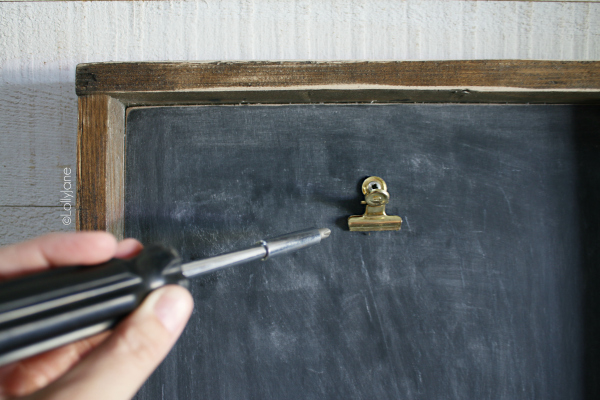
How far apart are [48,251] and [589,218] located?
0.56 m

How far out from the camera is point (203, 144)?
40 centimetres

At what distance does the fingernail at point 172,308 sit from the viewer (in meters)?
0.21

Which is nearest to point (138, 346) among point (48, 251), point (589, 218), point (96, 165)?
point (48, 251)

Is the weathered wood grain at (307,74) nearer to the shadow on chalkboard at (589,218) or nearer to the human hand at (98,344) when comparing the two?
the shadow on chalkboard at (589,218)

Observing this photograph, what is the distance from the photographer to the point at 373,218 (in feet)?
1.28

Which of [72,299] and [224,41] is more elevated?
[224,41]

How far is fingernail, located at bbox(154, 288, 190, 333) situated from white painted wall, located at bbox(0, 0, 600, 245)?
0.33 metres

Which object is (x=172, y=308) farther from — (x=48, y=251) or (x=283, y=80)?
(x=283, y=80)

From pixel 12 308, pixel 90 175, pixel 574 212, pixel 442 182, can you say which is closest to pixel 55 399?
pixel 12 308

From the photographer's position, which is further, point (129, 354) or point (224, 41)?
point (224, 41)

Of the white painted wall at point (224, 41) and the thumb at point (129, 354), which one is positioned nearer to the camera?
the thumb at point (129, 354)

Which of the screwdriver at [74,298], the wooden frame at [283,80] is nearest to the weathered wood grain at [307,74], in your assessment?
the wooden frame at [283,80]

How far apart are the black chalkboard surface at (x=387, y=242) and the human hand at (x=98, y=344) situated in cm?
14

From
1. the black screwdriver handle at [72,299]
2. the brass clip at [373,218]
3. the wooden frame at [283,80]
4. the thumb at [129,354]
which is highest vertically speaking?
the wooden frame at [283,80]
